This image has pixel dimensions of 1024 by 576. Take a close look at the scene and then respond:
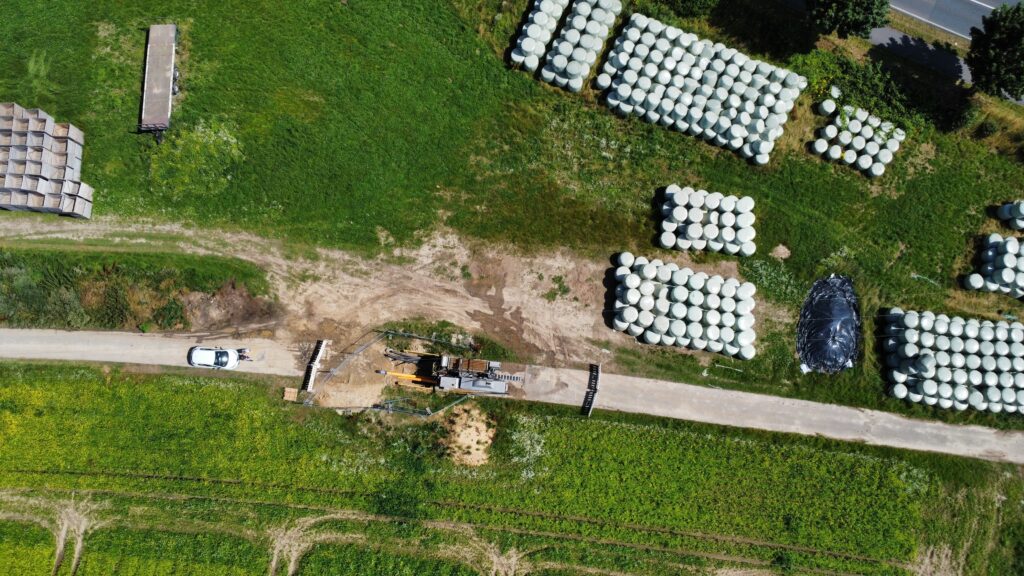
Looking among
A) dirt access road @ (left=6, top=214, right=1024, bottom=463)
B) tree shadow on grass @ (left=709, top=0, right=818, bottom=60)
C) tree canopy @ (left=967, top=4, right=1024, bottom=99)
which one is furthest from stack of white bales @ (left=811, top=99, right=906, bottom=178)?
dirt access road @ (left=6, top=214, right=1024, bottom=463)

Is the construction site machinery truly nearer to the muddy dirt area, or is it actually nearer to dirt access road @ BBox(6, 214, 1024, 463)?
dirt access road @ BBox(6, 214, 1024, 463)

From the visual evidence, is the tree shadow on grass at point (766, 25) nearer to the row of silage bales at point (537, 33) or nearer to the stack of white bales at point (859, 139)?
the stack of white bales at point (859, 139)

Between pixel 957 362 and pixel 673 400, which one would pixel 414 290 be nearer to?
pixel 673 400

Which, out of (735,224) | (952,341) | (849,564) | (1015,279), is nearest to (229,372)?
(735,224)

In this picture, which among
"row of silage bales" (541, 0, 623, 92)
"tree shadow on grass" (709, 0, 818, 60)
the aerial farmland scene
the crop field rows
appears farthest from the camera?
"tree shadow on grass" (709, 0, 818, 60)

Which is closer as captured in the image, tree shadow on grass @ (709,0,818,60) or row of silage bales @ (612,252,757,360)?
row of silage bales @ (612,252,757,360)

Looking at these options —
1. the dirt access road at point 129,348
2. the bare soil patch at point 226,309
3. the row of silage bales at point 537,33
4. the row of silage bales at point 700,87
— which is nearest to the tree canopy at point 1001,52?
the row of silage bales at point 700,87

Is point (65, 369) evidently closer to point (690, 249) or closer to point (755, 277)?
point (690, 249)
